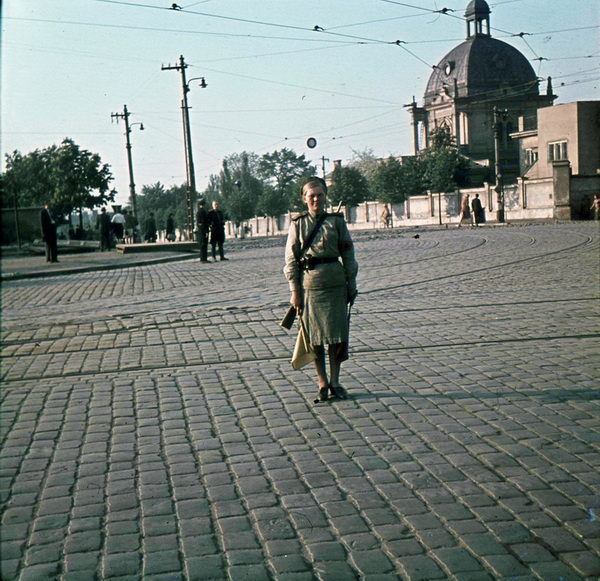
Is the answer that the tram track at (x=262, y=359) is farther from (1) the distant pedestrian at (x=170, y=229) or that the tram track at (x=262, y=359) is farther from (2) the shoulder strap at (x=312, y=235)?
(1) the distant pedestrian at (x=170, y=229)

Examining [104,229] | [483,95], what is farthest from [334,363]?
[483,95]

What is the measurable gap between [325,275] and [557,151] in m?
57.5

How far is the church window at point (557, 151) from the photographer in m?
59.1

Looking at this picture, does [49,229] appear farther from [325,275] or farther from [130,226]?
[130,226]

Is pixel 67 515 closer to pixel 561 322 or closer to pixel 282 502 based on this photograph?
pixel 282 502

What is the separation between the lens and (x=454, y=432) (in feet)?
17.5

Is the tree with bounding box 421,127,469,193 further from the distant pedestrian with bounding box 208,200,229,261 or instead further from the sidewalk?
the distant pedestrian with bounding box 208,200,229,261

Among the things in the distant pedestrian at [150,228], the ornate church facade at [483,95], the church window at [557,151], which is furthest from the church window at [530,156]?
the distant pedestrian at [150,228]

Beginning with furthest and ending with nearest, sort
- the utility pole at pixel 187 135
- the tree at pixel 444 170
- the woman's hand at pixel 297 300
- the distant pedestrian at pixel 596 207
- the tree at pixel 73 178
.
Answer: the tree at pixel 444 170
the tree at pixel 73 178
the distant pedestrian at pixel 596 207
the utility pole at pixel 187 135
the woman's hand at pixel 297 300

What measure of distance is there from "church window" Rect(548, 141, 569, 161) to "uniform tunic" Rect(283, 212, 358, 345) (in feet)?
184

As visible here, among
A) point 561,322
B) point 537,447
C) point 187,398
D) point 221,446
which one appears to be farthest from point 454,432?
point 561,322

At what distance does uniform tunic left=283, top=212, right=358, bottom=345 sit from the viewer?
6098 mm

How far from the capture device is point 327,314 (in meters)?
6.11

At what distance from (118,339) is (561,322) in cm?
500
